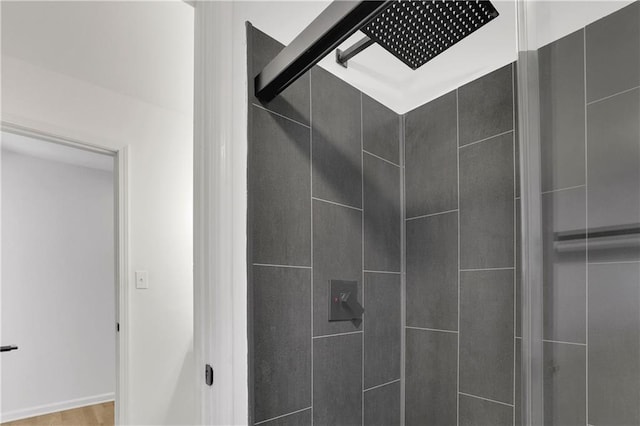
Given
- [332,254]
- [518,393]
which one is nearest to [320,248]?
[332,254]

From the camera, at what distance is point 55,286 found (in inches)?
146

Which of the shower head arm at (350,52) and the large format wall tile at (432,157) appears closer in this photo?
the shower head arm at (350,52)

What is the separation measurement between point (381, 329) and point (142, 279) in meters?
1.58

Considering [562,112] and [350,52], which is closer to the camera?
[562,112]

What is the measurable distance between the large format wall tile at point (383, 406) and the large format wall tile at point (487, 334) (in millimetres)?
265

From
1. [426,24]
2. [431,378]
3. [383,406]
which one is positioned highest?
[426,24]

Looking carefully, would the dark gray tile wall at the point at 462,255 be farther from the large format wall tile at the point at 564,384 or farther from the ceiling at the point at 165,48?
the large format wall tile at the point at 564,384

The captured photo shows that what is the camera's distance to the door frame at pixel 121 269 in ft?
7.50

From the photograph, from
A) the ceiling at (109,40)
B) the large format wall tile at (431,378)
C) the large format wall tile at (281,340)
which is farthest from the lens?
the ceiling at (109,40)

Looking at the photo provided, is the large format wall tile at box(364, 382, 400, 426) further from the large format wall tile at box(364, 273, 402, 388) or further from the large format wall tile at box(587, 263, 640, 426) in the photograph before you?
the large format wall tile at box(587, 263, 640, 426)

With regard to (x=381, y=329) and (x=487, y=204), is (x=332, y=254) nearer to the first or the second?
(x=381, y=329)

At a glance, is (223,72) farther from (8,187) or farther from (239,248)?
(8,187)

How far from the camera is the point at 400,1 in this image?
2.87 ft

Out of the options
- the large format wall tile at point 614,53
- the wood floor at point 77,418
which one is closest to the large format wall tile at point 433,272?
the large format wall tile at point 614,53
